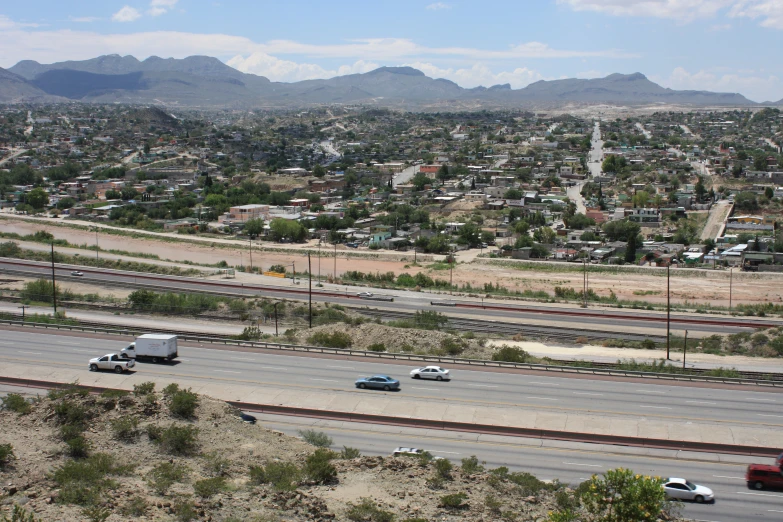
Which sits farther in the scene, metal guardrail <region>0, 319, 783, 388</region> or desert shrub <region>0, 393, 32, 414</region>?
metal guardrail <region>0, 319, 783, 388</region>

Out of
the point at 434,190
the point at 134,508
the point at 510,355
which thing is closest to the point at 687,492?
the point at 134,508

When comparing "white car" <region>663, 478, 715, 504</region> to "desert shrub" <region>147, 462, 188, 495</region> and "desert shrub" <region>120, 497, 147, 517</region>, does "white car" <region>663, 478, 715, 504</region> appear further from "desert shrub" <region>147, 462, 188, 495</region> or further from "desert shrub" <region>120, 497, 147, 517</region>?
"desert shrub" <region>120, 497, 147, 517</region>

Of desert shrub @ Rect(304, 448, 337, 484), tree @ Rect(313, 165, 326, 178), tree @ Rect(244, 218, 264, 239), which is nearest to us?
desert shrub @ Rect(304, 448, 337, 484)

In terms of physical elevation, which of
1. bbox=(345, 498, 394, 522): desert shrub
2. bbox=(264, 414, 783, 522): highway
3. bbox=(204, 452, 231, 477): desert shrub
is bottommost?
bbox=(264, 414, 783, 522): highway

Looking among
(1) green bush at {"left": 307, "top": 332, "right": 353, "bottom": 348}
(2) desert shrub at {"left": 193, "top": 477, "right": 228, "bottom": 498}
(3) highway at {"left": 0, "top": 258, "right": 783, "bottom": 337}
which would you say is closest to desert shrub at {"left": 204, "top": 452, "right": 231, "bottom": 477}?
(2) desert shrub at {"left": 193, "top": 477, "right": 228, "bottom": 498}

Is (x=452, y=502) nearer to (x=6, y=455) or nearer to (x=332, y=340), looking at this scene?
(x=6, y=455)

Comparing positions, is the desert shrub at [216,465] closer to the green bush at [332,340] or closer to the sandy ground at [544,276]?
the green bush at [332,340]

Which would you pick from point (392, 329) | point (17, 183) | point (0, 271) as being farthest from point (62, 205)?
point (392, 329)

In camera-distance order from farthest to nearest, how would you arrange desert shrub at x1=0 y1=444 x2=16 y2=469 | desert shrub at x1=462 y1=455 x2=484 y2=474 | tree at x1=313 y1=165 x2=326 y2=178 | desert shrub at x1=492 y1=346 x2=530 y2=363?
tree at x1=313 y1=165 x2=326 y2=178, desert shrub at x1=492 y1=346 x2=530 y2=363, desert shrub at x1=462 y1=455 x2=484 y2=474, desert shrub at x1=0 y1=444 x2=16 y2=469

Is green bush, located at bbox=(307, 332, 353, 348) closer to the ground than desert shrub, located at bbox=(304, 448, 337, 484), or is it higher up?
closer to the ground
